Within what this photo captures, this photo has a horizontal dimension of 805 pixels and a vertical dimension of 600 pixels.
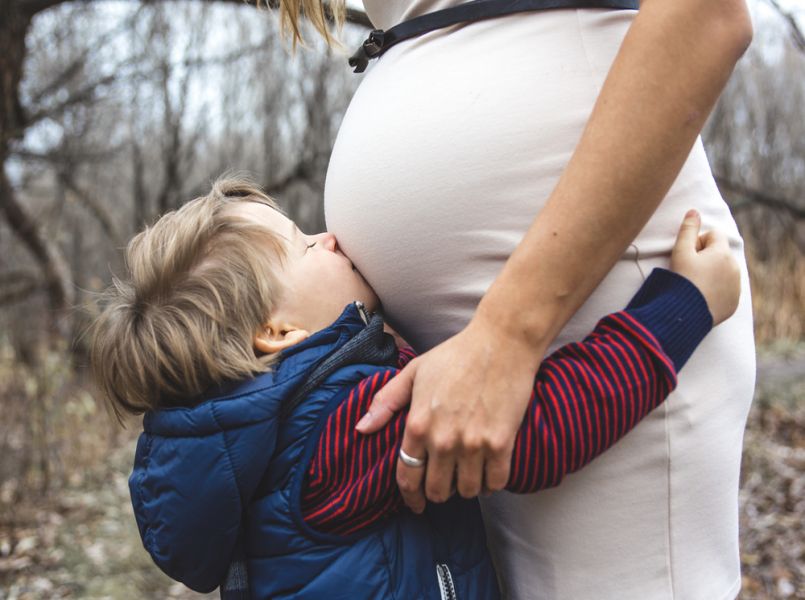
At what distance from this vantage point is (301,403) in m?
1.08

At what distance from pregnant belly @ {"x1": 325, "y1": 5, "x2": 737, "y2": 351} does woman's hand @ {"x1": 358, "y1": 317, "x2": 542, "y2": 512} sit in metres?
0.16

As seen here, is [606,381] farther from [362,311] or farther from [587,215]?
[362,311]

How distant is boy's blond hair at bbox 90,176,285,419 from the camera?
1099mm

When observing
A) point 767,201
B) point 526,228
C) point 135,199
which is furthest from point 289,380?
point 767,201

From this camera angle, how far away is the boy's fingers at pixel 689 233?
3.16 ft

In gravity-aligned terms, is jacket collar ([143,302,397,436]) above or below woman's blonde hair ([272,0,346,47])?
below

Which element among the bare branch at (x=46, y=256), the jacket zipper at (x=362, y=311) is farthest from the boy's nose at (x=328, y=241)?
the bare branch at (x=46, y=256)

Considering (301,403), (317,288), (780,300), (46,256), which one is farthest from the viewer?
(780,300)

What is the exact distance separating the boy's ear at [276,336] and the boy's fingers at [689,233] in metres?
0.55

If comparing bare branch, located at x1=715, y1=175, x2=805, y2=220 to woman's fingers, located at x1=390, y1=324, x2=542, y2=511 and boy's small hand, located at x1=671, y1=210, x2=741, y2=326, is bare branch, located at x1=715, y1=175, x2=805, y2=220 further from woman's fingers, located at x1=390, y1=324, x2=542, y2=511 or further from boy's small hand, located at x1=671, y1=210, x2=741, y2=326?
woman's fingers, located at x1=390, y1=324, x2=542, y2=511

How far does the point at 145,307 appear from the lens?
3.86 feet

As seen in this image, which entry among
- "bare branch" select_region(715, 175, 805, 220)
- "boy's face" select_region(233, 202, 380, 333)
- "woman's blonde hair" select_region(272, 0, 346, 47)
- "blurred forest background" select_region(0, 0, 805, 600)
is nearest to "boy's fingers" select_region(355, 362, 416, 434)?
"boy's face" select_region(233, 202, 380, 333)

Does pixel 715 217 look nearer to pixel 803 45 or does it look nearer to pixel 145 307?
pixel 145 307

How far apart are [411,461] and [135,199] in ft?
25.3
